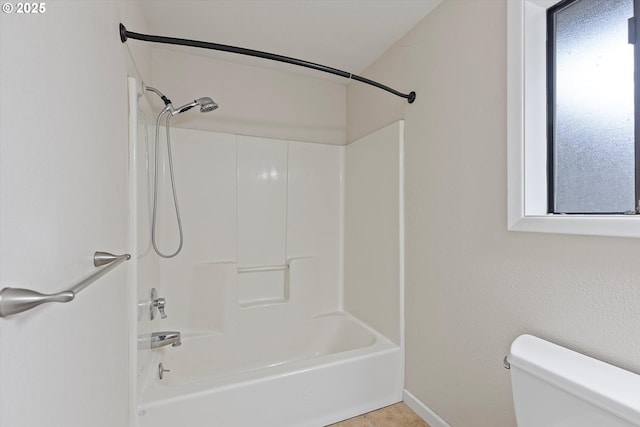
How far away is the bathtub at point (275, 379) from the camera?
130 centimetres

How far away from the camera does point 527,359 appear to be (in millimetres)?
885

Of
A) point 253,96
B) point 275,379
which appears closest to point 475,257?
point 275,379

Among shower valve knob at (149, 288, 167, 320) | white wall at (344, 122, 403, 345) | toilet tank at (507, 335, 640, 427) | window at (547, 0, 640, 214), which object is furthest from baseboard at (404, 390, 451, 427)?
shower valve knob at (149, 288, 167, 320)

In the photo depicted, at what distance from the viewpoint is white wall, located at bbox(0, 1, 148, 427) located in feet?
1.54

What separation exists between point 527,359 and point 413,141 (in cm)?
119

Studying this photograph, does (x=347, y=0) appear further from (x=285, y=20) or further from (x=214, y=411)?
(x=214, y=411)

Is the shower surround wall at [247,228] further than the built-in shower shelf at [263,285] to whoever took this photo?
No

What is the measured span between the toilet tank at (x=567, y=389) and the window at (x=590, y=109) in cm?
51

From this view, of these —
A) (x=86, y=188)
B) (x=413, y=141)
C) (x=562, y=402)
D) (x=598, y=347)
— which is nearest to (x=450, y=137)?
(x=413, y=141)

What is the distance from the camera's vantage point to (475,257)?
1.28 metres

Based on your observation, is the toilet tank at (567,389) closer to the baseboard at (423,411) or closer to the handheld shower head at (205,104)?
the baseboard at (423,411)

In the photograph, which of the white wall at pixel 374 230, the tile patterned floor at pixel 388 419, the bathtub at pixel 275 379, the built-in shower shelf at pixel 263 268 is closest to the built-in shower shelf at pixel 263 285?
the built-in shower shelf at pixel 263 268

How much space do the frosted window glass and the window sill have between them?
0.16m

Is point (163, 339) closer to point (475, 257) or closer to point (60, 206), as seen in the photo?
point (60, 206)
